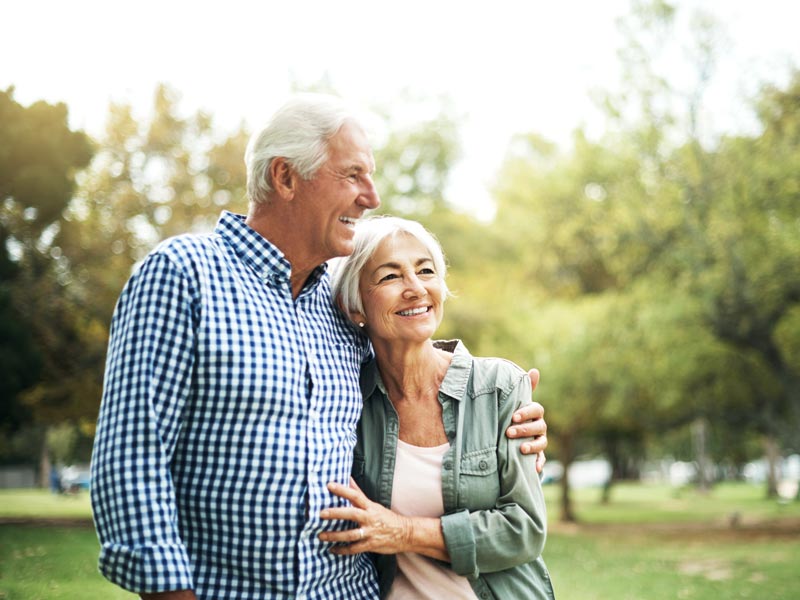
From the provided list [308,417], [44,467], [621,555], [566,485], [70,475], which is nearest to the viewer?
[308,417]

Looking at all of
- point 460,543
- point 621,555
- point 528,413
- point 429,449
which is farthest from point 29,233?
point 621,555

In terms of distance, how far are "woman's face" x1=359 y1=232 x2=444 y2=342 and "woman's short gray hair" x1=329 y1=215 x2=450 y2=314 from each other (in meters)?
0.01

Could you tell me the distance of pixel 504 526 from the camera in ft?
7.38

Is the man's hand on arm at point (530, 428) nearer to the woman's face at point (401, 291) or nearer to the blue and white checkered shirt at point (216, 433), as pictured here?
the woman's face at point (401, 291)

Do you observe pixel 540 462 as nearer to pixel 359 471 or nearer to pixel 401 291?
pixel 359 471

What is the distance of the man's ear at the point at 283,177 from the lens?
2158 mm

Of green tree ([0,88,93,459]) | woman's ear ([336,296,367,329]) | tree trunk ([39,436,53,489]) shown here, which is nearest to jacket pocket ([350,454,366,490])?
woman's ear ([336,296,367,329])

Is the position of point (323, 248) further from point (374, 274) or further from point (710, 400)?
point (710, 400)

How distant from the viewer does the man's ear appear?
2.16 meters

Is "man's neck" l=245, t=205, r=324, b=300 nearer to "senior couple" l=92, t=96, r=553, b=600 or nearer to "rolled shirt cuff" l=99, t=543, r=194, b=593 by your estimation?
"senior couple" l=92, t=96, r=553, b=600

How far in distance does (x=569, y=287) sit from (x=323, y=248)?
61.5ft

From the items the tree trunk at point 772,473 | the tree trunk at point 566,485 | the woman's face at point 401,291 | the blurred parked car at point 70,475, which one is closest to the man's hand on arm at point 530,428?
the woman's face at point 401,291

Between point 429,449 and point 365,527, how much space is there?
358mm

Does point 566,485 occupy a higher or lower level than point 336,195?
lower
